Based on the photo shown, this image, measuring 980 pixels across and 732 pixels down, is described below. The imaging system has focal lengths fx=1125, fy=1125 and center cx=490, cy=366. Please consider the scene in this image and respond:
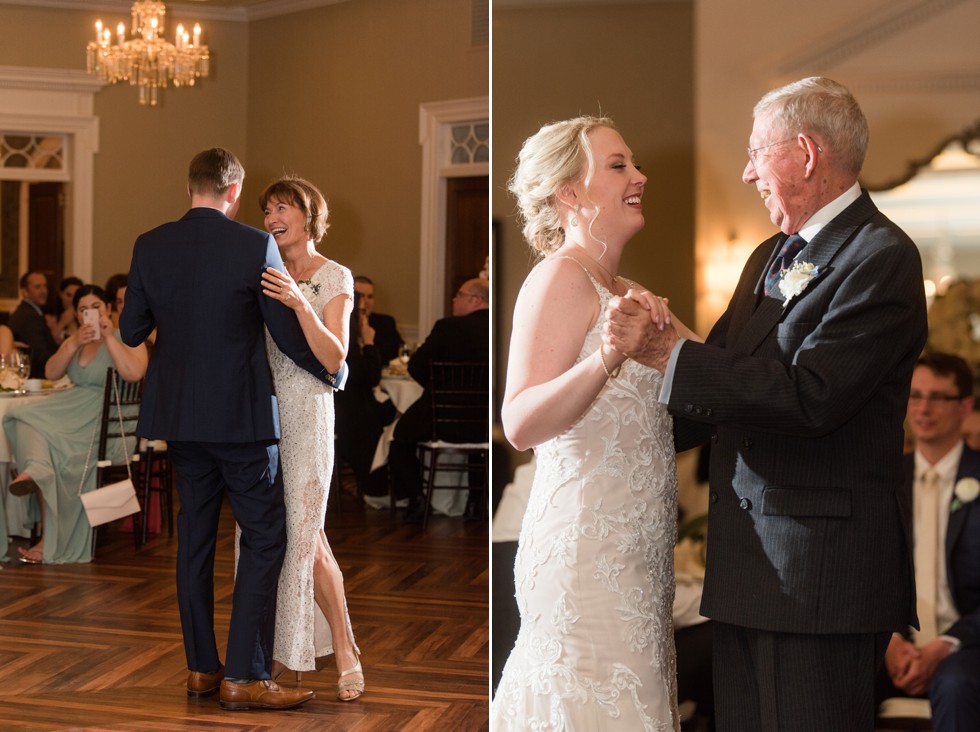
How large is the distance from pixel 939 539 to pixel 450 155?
6909 millimetres

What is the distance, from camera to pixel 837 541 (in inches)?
79.4

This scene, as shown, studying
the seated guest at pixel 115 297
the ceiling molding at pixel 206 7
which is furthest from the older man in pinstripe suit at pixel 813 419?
the ceiling molding at pixel 206 7

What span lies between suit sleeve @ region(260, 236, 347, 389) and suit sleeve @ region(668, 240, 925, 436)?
5.98ft

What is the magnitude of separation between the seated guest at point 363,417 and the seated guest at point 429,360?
0.21m

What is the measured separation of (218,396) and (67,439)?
277 cm

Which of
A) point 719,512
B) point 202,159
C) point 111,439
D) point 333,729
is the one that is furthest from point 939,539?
point 111,439

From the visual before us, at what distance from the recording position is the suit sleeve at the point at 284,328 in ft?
11.6

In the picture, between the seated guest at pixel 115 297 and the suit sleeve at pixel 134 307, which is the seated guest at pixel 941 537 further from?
the seated guest at pixel 115 297

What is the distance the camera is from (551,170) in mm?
2420

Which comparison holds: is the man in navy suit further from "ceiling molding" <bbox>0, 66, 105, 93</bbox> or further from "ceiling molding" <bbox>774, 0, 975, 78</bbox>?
"ceiling molding" <bbox>0, 66, 105, 93</bbox>

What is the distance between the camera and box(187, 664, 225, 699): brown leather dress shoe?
A: 371 cm

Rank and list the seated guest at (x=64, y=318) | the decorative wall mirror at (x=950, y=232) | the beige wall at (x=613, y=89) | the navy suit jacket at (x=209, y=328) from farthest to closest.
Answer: the seated guest at (x=64, y=318) → the navy suit jacket at (x=209, y=328) → the beige wall at (x=613, y=89) → the decorative wall mirror at (x=950, y=232)

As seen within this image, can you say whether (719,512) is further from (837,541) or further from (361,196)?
(361,196)

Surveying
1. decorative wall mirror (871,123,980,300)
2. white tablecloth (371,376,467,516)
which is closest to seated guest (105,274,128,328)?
white tablecloth (371,376,467,516)
